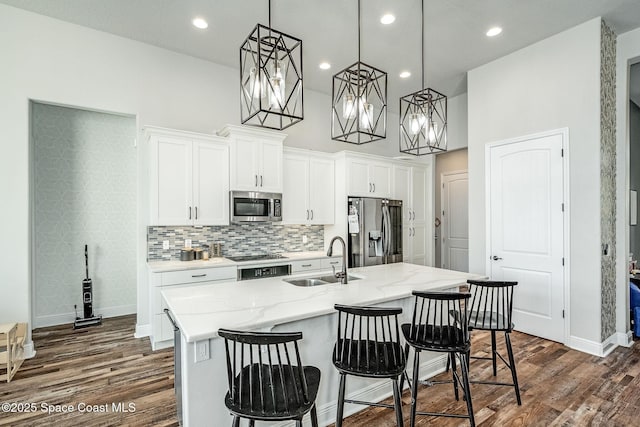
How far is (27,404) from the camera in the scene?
7.95 feet

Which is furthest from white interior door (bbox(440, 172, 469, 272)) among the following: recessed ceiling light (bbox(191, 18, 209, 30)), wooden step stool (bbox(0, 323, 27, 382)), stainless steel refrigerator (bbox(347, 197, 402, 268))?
wooden step stool (bbox(0, 323, 27, 382))

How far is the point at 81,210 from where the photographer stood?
446 cm

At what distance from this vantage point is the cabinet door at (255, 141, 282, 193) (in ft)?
13.8

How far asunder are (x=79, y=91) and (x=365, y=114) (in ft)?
10.7

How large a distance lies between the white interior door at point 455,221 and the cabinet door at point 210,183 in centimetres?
466

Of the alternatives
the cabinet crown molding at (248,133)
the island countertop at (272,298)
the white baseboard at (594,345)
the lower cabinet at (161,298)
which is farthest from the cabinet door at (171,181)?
the white baseboard at (594,345)

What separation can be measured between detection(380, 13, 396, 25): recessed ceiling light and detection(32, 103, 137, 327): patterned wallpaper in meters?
3.74

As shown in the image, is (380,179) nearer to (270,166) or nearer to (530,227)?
(270,166)

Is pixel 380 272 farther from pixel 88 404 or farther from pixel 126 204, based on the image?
pixel 126 204

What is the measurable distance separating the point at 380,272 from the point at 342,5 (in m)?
2.58

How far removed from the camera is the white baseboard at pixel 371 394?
2.16 meters

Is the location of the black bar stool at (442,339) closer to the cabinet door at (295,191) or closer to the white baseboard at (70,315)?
the cabinet door at (295,191)

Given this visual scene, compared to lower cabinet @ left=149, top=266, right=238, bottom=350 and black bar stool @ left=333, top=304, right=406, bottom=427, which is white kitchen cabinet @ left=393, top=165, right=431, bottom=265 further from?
black bar stool @ left=333, top=304, right=406, bottom=427

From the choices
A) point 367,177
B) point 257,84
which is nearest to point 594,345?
point 367,177
